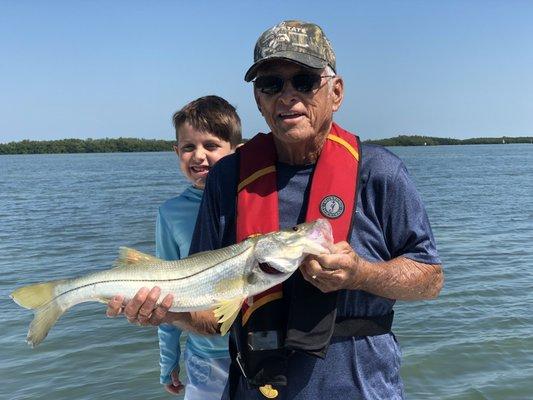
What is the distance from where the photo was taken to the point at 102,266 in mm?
15102

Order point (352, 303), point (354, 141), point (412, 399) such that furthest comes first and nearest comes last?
point (412, 399) → point (354, 141) → point (352, 303)

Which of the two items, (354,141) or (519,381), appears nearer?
(354,141)

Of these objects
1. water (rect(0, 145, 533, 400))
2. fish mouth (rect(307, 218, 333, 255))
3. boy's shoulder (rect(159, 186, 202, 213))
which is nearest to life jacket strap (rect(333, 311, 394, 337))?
fish mouth (rect(307, 218, 333, 255))

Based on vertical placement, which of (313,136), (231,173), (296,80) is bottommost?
(231,173)

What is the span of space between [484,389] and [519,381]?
0.58m

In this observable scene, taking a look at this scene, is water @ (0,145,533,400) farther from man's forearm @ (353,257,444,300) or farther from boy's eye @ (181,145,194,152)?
man's forearm @ (353,257,444,300)

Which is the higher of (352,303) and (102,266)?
(352,303)

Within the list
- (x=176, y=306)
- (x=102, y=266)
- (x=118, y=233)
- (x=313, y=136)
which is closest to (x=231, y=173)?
(x=313, y=136)

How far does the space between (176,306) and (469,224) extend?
19.4 meters

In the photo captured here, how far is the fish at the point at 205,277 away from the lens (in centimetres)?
300

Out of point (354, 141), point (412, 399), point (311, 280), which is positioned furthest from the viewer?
point (412, 399)

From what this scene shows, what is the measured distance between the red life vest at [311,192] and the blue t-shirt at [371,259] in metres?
0.07

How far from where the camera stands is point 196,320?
145 inches

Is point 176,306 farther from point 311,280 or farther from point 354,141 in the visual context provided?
point 354,141
